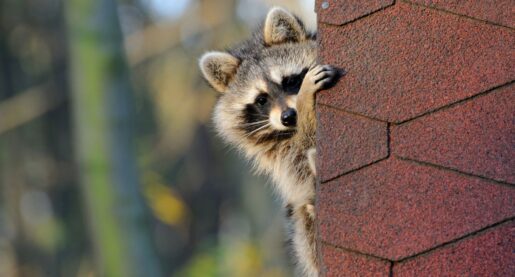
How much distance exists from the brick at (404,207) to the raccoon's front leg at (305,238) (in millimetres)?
1050

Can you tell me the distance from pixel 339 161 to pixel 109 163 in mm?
3968

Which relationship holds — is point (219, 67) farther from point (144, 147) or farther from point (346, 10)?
point (144, 147)

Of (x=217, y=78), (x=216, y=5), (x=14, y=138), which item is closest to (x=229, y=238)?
(x=14, y=138)

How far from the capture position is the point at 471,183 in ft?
10.2

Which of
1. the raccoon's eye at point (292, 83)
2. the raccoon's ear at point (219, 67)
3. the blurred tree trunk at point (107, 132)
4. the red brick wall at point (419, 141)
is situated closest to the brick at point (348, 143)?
the red brick wall at point (419, 141)

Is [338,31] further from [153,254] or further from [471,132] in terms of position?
[153,254]

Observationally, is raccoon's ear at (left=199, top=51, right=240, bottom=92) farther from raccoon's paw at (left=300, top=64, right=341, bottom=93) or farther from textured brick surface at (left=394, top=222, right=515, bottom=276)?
textured brick surface at (left=394, top=222, right=515, bottom=276)

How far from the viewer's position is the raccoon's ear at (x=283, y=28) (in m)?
5.27

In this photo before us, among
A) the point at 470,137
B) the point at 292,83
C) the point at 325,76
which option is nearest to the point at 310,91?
the point at 325,76

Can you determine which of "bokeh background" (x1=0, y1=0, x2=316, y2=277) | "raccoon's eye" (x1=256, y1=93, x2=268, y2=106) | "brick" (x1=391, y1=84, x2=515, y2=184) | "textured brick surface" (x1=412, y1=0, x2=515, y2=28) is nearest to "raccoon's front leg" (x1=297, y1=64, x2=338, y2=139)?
"brick" (x1=391, y1=84, x2=515, y2=184)

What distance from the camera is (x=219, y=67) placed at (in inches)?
224

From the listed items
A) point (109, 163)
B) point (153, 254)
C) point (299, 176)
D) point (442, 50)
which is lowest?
point (153, 254)

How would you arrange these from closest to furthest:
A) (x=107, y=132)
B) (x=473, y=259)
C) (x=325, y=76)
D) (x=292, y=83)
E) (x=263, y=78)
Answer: (x=473, y=259), (x=325, y=76), (x=292, y=83), (x=263, y=78), (x=107, y=132)

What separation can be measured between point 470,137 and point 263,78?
2.18 m
